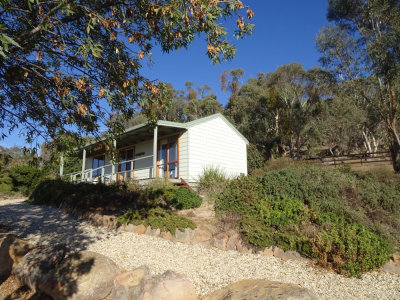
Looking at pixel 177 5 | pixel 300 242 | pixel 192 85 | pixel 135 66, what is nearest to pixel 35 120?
pixel 135 66

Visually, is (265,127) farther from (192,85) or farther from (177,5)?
(177,5)

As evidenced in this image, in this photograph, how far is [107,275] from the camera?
4.28 metres

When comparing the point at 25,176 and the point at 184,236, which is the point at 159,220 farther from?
the point at 25,176

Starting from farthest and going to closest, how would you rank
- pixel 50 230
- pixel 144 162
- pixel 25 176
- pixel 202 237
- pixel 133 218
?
1. pixel 25 176
2. pixel 144 162
3. pixel 50 230
4. pixel 133 218
5. pixel 202 237

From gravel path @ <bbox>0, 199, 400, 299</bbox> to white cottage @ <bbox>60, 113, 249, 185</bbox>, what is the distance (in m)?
4.98

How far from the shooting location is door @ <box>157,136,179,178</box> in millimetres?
13438

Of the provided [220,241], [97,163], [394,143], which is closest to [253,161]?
[394,143]

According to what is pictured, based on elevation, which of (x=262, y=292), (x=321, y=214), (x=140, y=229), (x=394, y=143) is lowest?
(x=262, y=292)

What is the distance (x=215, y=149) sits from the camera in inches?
556

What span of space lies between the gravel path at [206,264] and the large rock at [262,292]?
57 cm

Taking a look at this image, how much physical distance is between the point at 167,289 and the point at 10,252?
352 cm

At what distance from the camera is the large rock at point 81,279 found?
156 inches

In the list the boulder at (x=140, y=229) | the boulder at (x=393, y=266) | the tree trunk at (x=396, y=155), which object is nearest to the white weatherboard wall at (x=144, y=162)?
the boulder at (x=140, y=229)

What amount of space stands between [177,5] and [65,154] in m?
2.99
